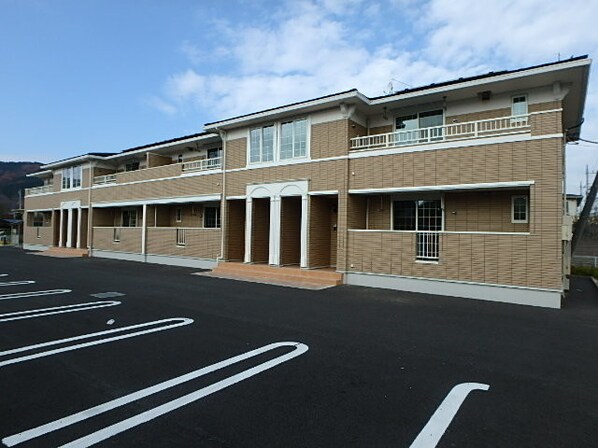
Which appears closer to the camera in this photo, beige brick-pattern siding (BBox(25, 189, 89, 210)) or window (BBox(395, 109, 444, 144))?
window (BBox(395, 109, 444, 144))

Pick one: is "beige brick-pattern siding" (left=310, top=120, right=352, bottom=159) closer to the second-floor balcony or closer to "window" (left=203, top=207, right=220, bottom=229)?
the second-floor balcony

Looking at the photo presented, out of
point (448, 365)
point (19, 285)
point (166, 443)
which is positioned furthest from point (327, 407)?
point (19, 285)

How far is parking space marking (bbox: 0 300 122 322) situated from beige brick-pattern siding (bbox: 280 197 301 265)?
6.73 meters

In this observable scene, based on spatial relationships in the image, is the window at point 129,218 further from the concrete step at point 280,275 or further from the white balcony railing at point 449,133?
the white balcony railing at point 449,133

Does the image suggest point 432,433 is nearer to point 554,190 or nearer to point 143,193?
point 554,190

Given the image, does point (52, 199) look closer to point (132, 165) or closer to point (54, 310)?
point (132, 165)

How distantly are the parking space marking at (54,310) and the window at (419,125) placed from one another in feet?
30.7

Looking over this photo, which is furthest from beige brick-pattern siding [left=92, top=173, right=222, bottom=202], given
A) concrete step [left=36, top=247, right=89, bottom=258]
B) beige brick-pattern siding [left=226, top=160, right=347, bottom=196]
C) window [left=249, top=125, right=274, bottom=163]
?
concrete step [left=36, top=247, right=89, bottom=258]

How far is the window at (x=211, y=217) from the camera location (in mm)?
17906

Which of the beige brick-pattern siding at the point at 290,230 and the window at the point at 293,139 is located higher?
the window at the point at 293,139

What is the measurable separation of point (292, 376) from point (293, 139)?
1081 cm

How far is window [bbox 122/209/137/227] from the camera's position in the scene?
2241cm

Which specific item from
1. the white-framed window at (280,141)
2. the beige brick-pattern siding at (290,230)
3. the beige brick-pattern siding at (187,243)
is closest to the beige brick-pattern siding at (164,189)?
the beige brick-pattern siding at (187,243)

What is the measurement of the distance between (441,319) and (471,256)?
10.8 ft
